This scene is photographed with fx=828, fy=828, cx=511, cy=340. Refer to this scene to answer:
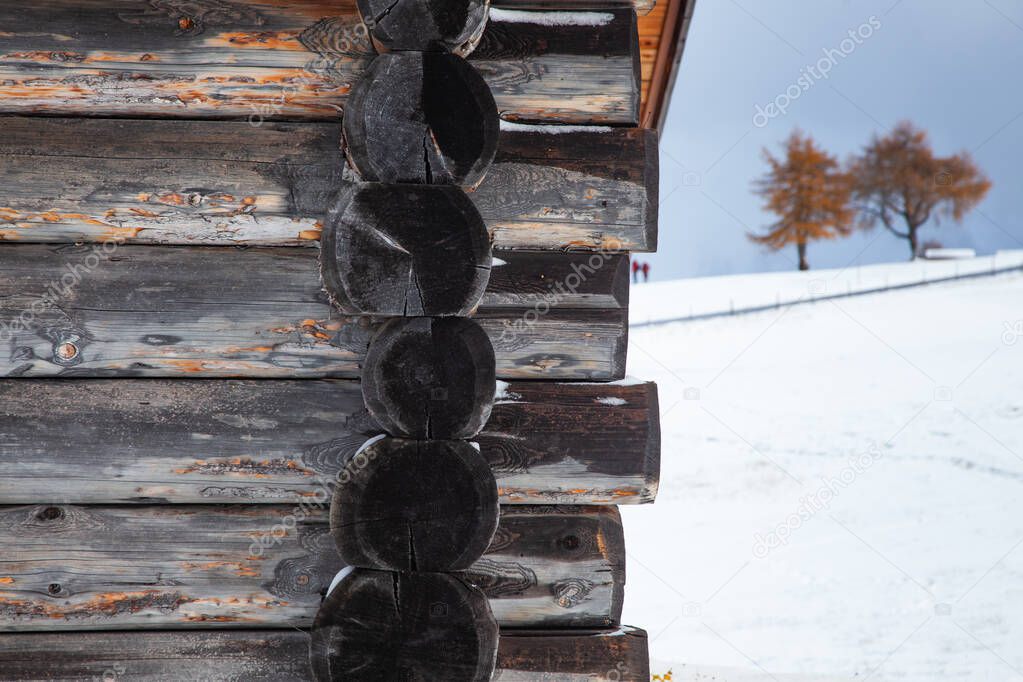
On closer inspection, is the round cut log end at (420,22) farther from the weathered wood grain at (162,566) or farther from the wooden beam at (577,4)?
the weathered wood grain at (162,566)

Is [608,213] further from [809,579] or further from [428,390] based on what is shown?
[809,579]

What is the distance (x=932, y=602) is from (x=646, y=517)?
14.8 feet

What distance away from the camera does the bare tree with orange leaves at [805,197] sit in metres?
38.6

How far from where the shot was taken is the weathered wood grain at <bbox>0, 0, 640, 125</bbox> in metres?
2.16

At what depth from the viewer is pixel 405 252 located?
200cm

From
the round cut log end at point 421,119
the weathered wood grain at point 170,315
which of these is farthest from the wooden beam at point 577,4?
the weathered wood grain at point 170,315

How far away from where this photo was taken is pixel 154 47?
218cm

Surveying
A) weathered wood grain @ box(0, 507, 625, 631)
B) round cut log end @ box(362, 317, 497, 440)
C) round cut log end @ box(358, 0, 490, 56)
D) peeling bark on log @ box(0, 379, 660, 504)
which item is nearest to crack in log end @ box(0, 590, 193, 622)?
weathered wood grain @ box(0, 507, 625, 631)

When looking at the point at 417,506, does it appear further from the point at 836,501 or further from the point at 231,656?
the point at 836,501

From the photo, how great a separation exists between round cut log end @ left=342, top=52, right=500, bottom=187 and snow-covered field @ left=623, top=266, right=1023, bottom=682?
625 centimetres

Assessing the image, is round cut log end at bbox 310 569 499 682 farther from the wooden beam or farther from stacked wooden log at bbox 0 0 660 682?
the wooden beam

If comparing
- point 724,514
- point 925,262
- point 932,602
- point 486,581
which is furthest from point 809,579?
point 925,262

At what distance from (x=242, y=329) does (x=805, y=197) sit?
40833 mm

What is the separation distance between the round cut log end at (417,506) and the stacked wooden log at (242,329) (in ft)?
0.08
